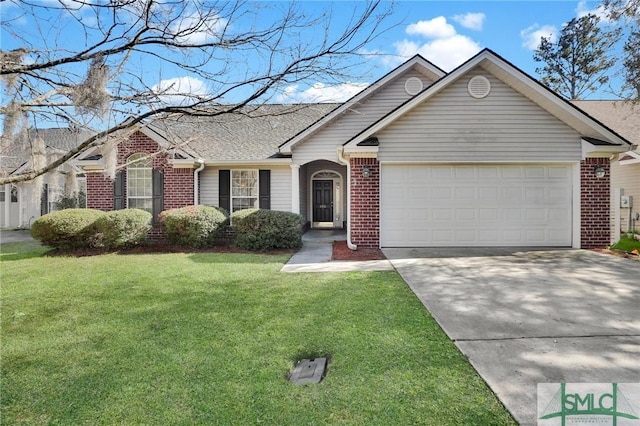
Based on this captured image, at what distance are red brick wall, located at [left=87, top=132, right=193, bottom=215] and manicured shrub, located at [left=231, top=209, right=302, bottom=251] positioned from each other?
9.35 feet

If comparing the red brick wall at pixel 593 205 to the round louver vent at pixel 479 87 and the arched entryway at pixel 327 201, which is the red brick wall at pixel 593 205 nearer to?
the round louver vent at pixel 479 87

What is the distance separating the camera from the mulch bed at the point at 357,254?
28.3 ft

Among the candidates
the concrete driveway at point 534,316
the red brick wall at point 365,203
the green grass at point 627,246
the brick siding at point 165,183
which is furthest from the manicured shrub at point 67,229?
the green grass at point 627,246

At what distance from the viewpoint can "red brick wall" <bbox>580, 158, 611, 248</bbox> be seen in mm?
9453

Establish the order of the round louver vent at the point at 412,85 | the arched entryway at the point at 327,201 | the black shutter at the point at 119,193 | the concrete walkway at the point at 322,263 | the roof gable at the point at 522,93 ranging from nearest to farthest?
the concrete walkway at the point at 322,263 < the roof gable at the point at 522,93 < the black shutter at the point at 119,193 < the round louver vent at the point at 412,85 < the arched entryway at the point at 327,201

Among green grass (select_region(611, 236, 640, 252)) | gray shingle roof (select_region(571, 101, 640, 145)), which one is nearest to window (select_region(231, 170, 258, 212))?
green grass (select_region(611, 236, 640, 252))

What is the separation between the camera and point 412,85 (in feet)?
40.8

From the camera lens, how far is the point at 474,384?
2848mm

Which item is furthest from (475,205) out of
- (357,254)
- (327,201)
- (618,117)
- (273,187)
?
(618,117)

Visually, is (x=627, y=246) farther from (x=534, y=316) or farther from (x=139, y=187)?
(x=139, y=187)

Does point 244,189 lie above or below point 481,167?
below

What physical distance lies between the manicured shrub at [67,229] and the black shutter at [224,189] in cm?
379

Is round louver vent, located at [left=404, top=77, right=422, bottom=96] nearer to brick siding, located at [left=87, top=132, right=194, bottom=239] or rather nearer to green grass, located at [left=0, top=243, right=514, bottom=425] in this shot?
brick siding, located at [left=87, top=132, right=194, bottom=239]

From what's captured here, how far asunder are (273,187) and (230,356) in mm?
9916
